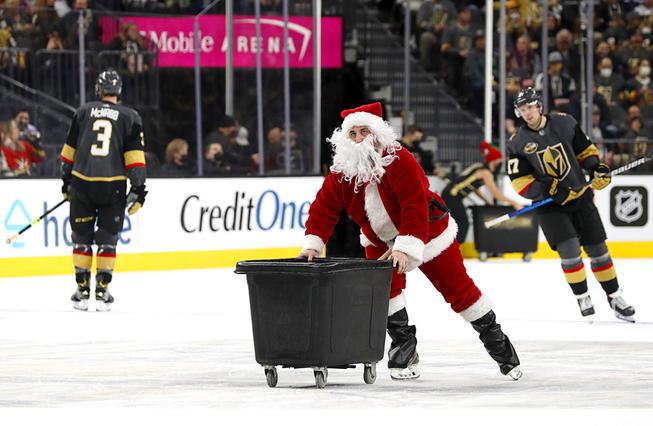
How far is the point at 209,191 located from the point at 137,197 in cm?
410

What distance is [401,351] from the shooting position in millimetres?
6738

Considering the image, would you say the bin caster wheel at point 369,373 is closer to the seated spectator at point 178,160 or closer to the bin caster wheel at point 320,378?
the bin caster wheel at point 320,378

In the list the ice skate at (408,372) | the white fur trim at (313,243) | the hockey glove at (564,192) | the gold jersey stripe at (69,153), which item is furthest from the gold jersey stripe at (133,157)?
the ice skate at (408,372)

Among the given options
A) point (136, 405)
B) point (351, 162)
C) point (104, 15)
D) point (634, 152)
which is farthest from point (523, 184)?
point (634, 152)

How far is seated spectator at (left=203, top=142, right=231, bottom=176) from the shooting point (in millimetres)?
15016

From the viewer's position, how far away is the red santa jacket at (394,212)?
21.1 ft

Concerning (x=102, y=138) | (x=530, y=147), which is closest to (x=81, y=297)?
(x=102, y=138)

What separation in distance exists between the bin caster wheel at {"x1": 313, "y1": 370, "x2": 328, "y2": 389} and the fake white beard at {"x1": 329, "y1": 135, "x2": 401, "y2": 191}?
0.79 metres

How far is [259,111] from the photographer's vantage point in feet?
50.6

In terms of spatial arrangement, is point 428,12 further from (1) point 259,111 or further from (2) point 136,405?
(2) point 136,405

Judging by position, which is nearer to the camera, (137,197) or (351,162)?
(351,162)

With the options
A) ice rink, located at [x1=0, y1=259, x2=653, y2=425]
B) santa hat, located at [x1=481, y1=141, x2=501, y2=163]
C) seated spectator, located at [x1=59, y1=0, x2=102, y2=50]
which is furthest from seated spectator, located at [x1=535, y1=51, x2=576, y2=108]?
seated spectator, located at [x1=59, y1=0, x2=102, y2=50]

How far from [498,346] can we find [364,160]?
3.37ft

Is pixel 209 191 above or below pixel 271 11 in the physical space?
below
